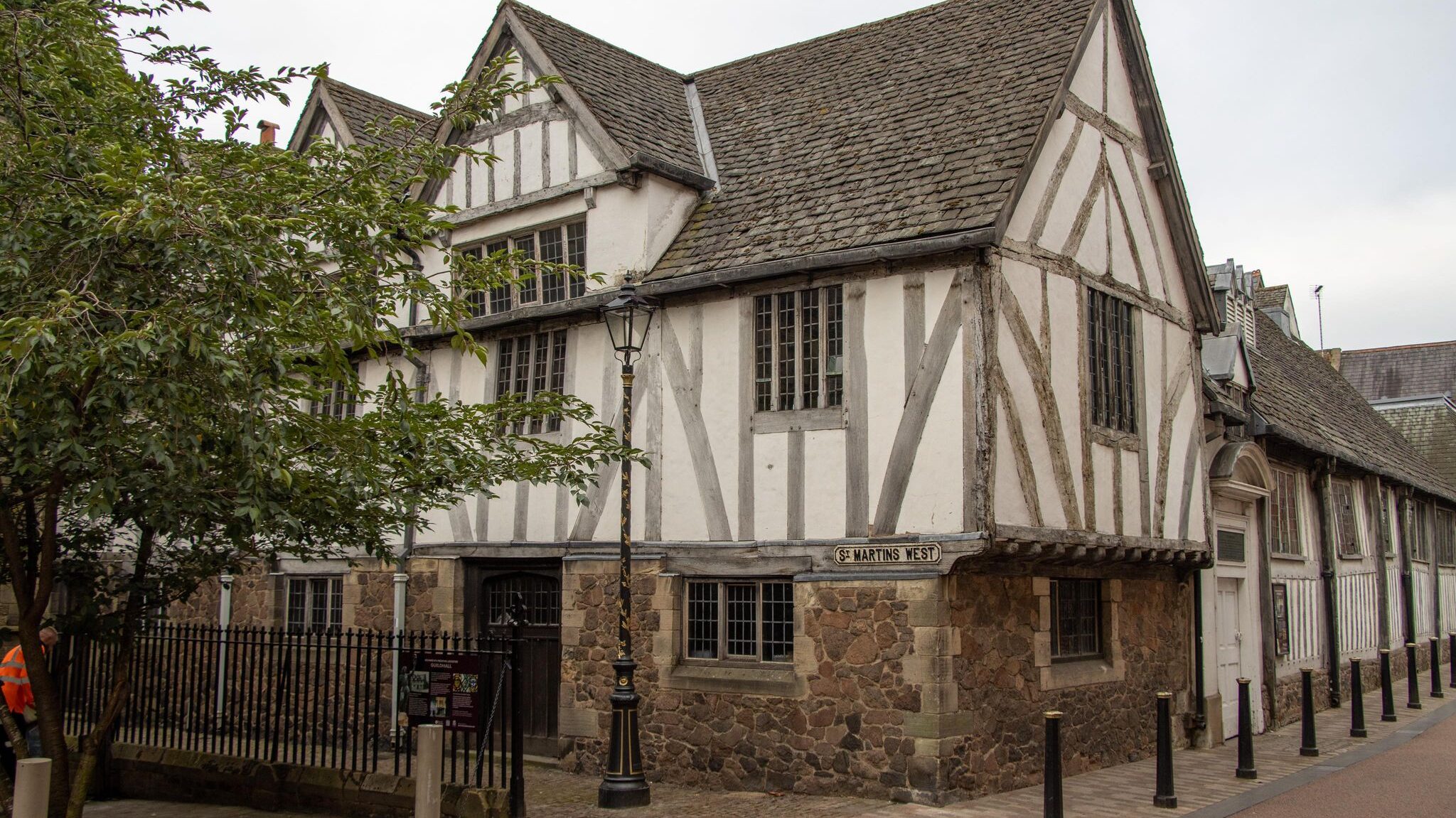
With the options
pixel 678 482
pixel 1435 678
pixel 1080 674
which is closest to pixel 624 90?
pixel 678 482

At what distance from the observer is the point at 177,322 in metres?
7.05

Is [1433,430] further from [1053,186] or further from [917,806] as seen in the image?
[917,806]

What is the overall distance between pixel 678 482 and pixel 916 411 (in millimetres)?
2787

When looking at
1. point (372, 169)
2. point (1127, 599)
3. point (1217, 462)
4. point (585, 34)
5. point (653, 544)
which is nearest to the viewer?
point (372, 169)

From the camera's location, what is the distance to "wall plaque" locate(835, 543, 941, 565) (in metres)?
10.5

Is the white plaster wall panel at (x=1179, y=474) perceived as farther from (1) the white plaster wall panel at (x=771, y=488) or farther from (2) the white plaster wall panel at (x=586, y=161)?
(2) the white plaster wall panel at (x=586, y=161)

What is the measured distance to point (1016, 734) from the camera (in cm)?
1129

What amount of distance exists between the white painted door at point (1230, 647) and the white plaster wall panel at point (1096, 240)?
195 inches

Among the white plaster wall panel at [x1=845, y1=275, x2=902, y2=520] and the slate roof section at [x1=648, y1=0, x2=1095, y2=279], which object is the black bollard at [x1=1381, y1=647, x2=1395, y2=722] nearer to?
the white plaster wall panel at [x1=845, y1=275, x2=902, y2=520]

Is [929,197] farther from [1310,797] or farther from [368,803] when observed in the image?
[368,803]

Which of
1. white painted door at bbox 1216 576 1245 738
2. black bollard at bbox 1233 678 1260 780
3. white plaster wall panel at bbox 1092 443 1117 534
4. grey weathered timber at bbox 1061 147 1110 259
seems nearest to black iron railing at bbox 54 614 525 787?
white plaster wall panel at bbox 1092 443 1117 534

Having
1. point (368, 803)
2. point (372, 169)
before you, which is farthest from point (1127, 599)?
point (372, 169)

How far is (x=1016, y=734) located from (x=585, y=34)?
33.6 feet

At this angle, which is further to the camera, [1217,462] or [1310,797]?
[1217,462]
